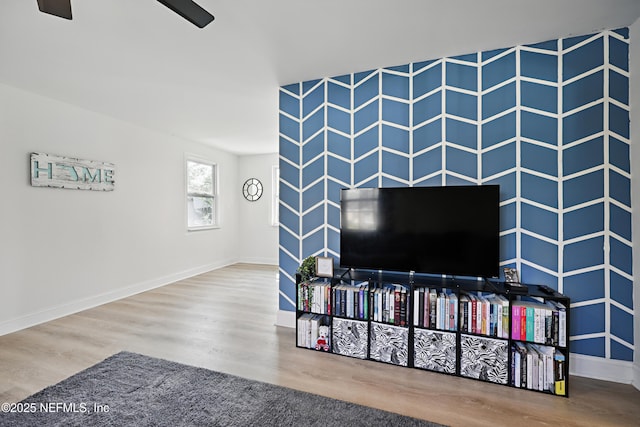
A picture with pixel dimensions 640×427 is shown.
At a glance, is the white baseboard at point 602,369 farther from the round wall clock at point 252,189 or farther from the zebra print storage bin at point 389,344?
the round wall clock at point 252,189

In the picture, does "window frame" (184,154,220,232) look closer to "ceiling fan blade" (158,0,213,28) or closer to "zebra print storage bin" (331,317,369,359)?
"zebra print storage bin" (331,317,369,359)

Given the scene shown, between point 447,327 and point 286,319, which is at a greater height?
point 447,327

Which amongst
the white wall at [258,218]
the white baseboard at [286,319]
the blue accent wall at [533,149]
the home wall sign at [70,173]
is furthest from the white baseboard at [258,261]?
the blue accent wall at [533,149]

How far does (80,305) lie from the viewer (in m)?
3.53

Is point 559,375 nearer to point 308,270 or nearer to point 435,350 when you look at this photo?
point 435,350

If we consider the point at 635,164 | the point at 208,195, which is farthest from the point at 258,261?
the point at 635,164

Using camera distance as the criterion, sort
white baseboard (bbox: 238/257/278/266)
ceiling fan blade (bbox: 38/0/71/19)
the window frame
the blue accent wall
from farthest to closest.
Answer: white baseboard (bbox: 238/257/278/266) < the window frame < the blue accent wall < ceiling fan blade (bbox: 38/0/71/19)

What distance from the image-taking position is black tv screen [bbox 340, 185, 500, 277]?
2.26 m

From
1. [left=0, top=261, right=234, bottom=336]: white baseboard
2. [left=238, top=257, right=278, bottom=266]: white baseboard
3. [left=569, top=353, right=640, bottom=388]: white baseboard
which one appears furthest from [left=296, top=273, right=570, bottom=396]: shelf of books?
[left=238, top=257, right=278, bottom=266]: white baseboard

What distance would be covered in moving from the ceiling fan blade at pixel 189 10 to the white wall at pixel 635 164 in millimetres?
2728

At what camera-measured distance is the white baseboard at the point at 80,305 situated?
2963 mm

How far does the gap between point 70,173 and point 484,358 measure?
4397 millimetres

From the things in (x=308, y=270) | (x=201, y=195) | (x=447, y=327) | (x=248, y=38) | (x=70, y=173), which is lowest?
(x=447, y=327)

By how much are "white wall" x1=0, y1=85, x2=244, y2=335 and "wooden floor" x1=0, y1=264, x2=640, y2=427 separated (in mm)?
418
